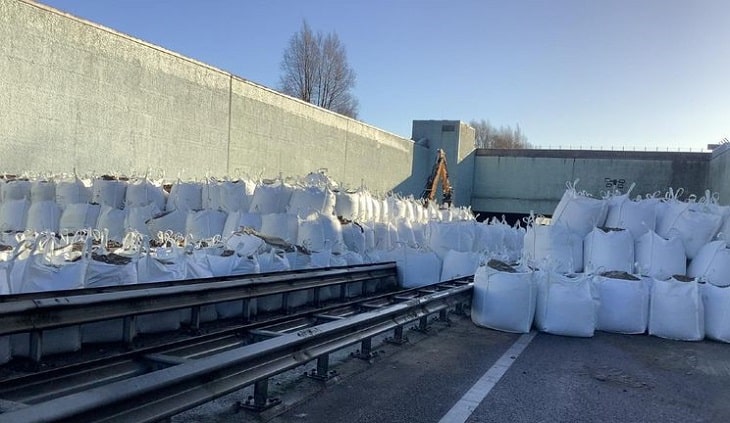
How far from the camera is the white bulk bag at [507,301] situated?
7082 mm

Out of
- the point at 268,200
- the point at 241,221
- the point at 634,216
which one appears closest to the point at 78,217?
the point at 241,221

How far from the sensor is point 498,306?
7.19 metres

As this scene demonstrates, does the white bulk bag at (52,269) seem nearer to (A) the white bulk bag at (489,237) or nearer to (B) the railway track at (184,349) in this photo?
(B) the railway track at (184,349)

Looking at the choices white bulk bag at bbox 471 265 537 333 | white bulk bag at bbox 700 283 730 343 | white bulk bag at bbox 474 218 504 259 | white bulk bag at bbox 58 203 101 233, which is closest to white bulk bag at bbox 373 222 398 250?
white bulk bag at bbox 474 218 504 259

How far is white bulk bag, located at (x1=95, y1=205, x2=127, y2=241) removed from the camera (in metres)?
9.78

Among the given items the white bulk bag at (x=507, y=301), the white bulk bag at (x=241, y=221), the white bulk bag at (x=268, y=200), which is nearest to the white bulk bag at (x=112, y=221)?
the white bulk bag at (x=241, y=221)

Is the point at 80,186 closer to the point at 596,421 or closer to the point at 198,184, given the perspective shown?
the point at 198,184

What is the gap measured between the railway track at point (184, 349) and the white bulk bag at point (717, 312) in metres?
2.89

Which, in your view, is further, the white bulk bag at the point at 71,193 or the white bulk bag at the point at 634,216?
the white bulk bag at the point at 71,193

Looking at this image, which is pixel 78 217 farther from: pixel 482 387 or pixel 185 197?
pixel 482 387

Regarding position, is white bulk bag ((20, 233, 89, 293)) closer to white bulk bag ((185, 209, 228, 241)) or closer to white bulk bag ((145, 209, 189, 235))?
white bulk bag ((185, 209, 228, 241))

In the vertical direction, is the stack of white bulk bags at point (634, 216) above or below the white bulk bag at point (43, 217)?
above

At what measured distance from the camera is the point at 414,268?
10.1m

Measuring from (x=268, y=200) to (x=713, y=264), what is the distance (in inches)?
258
